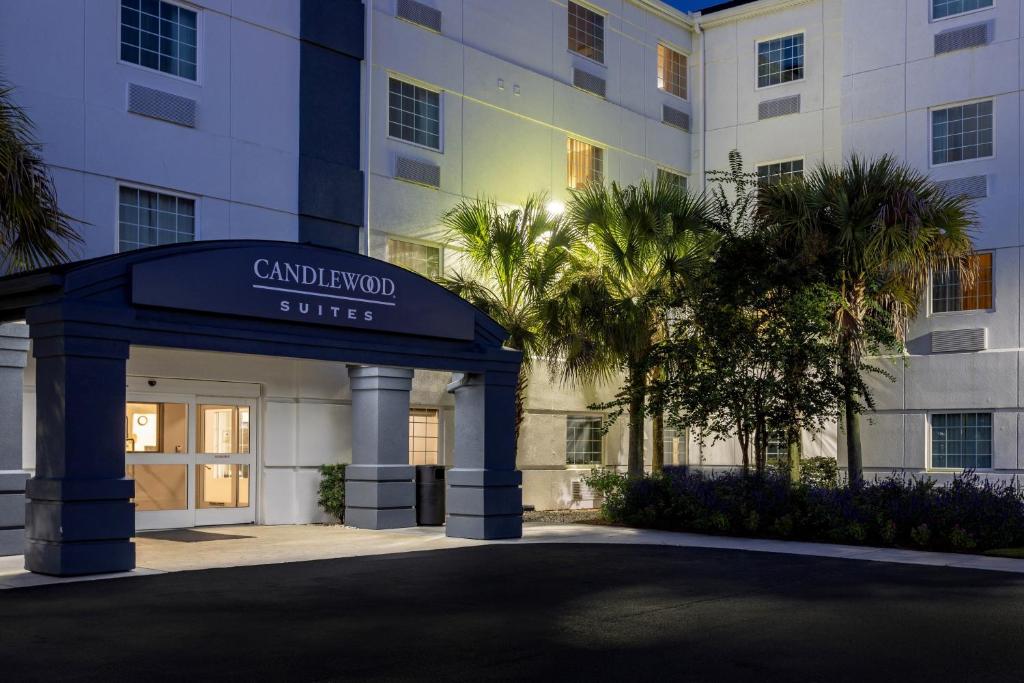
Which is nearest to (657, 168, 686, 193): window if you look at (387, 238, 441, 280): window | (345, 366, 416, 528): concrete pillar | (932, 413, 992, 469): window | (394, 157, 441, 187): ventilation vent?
(394, 157, 441, 187): ventilation vent

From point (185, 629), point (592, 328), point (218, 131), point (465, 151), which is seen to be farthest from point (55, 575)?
point (465, 151)

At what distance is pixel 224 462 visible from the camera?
65.2 feet

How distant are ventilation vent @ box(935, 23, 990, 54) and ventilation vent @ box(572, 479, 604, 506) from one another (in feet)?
38.7

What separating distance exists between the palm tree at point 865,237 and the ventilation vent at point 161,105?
1043cm

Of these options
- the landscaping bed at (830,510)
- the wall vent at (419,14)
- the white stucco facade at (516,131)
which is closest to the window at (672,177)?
the white stucco facade at (516,131)

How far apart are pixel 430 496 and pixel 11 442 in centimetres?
737

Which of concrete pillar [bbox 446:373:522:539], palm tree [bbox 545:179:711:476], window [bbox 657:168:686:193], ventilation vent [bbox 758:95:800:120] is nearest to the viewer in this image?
concrete pillar [bbox 446:373:522:539]

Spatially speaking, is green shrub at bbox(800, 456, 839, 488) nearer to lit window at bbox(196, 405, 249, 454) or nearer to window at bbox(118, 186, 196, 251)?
lit window at bbox(196, 405, 249, 454)

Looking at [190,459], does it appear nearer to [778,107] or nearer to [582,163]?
[582,163]

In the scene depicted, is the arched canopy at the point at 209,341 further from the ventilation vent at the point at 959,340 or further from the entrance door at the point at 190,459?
the ventilation vent at the point at 959,340

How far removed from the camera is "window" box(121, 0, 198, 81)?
18312mm

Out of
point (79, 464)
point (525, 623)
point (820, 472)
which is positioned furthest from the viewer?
point (820, 472)

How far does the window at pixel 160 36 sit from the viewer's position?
18.3 meters

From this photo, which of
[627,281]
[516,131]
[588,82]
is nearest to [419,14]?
[516,131]
